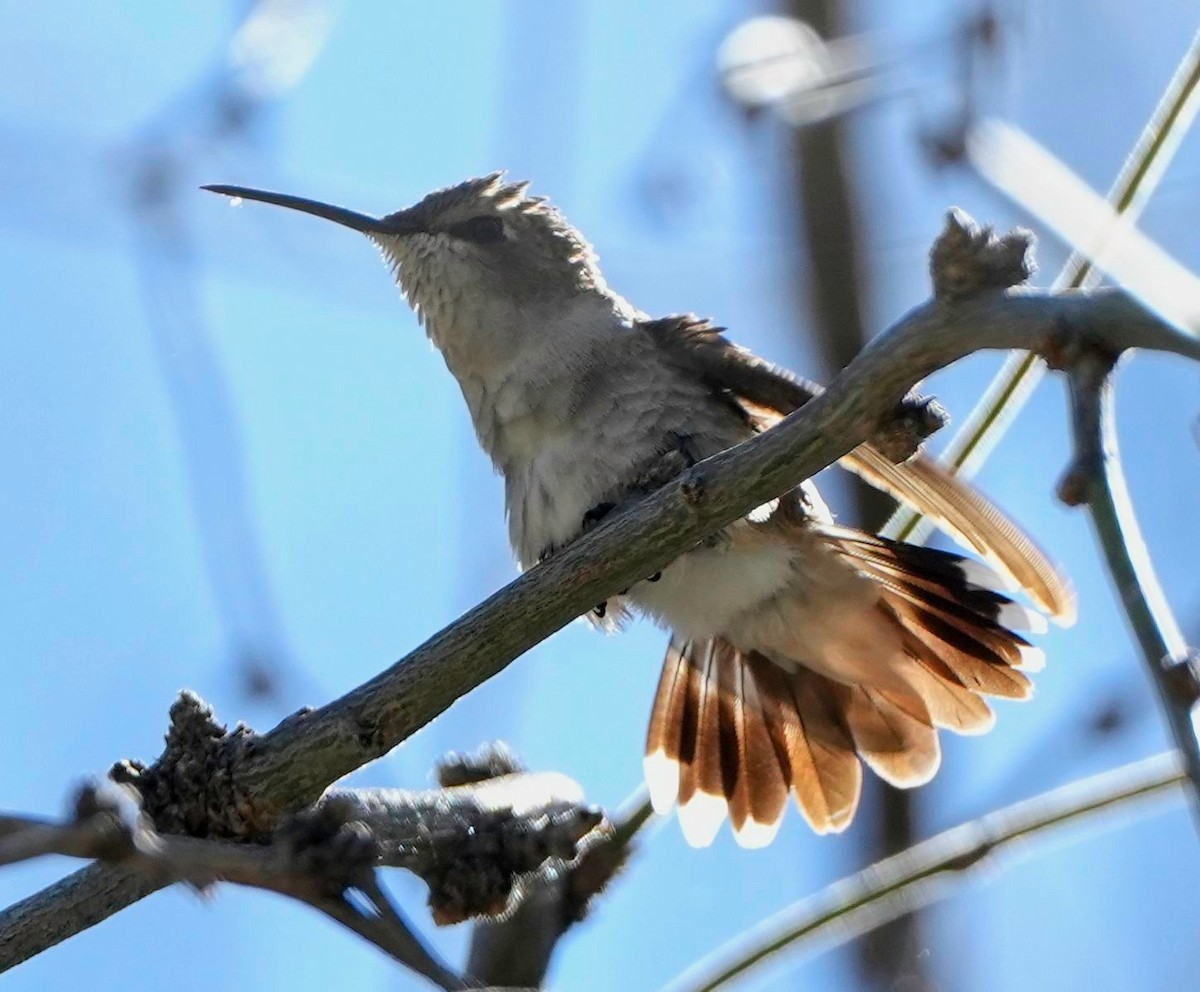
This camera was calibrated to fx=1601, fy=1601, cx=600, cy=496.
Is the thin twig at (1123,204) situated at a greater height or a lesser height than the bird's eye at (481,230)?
lesser

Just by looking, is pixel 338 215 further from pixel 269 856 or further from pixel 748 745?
pixel 269 856

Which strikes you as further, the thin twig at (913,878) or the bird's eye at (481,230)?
the bird's eye at (481,230)

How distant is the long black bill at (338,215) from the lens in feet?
15.6

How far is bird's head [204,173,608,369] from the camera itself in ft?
15.0

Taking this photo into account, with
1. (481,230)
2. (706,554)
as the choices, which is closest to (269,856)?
(706,554)

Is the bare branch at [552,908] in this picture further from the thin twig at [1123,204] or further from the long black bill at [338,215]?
the long black bill at [338,215]

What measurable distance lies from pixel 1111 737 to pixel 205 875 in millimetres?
2215

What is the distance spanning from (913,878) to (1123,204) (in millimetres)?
1179

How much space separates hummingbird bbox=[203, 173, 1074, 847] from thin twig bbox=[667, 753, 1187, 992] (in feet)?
4.04

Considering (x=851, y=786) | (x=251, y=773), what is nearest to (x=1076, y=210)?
(x=251, y=773)

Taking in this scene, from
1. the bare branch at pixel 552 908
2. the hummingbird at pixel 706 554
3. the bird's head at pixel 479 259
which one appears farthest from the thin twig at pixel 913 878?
the bird's head at pixel 479 259

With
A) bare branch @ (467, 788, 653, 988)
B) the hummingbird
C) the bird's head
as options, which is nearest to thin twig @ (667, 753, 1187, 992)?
bare branch @ (467, 788, 653, 988)

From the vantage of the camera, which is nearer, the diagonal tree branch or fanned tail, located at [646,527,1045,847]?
the diagonal tree branch

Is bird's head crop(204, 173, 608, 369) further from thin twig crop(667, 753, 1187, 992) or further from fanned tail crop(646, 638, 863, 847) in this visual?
thin twig crop(667, 753, 1187, 992)
